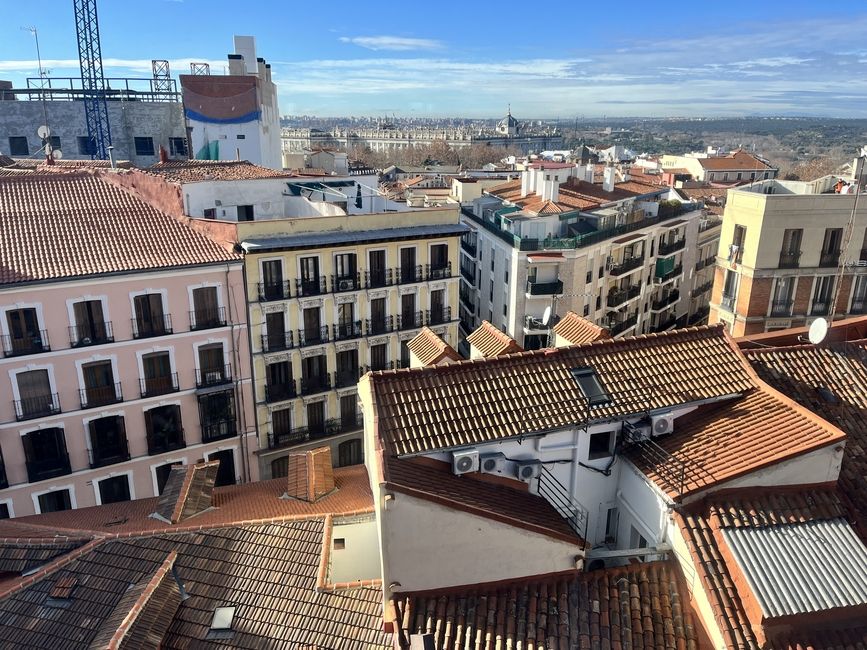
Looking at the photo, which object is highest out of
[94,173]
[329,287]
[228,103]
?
[228,103]

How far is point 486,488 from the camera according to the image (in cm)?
1295

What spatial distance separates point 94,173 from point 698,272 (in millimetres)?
54071

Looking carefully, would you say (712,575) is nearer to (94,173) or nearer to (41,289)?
(41,289)

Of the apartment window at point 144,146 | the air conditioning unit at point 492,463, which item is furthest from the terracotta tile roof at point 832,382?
the apartment window at point 144,146

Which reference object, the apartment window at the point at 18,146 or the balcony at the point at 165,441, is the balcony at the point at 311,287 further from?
the apartment window at the point at 18,146

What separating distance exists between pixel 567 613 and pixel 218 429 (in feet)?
82.2

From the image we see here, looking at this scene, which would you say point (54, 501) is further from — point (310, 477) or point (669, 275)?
point (669, 275)

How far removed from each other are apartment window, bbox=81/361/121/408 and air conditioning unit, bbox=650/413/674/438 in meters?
25.2

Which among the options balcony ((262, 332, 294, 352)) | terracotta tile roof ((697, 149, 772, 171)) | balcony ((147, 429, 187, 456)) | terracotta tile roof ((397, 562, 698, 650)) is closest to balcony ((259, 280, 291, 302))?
balcony ((262, 332, 294, 352))

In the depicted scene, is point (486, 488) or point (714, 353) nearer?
point (486, 488)

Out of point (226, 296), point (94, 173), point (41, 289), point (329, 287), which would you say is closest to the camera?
point (41, 289)

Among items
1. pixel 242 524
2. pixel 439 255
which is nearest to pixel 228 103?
pixel 439 255

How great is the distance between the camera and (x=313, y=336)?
112 ft

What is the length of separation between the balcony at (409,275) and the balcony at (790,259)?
62.4 ft
